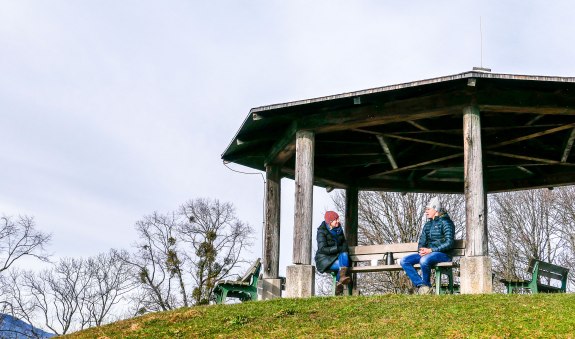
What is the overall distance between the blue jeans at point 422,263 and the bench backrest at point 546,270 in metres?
1.89

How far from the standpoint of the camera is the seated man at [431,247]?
11.6m

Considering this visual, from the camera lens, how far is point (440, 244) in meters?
11.7

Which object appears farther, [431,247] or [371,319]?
[431,247]

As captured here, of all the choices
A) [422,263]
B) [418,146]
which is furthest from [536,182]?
[422,263]

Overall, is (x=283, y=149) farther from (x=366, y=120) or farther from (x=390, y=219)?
(x=390, y=219)

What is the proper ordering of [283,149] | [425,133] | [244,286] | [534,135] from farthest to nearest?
[425,133] → [283,149] → [534,135] → [244,286]

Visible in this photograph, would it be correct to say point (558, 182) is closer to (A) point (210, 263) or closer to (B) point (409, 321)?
(B) point (409, 321)

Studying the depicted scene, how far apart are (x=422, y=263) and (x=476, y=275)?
0.95 metres

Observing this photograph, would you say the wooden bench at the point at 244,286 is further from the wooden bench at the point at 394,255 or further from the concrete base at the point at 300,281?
the wooden bench at the point at 394,255

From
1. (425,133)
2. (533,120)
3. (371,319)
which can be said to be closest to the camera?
(371,319)

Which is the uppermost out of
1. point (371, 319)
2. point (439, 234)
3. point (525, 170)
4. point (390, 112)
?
point (390, 112)

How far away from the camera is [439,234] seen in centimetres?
1187

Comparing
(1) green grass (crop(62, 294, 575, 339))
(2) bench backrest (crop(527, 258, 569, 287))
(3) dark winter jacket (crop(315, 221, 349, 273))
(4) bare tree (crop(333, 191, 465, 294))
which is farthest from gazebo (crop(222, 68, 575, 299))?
(4) bare tree (crop(333, 191, 465, 294))

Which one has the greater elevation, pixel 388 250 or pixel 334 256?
pixel 388 250
